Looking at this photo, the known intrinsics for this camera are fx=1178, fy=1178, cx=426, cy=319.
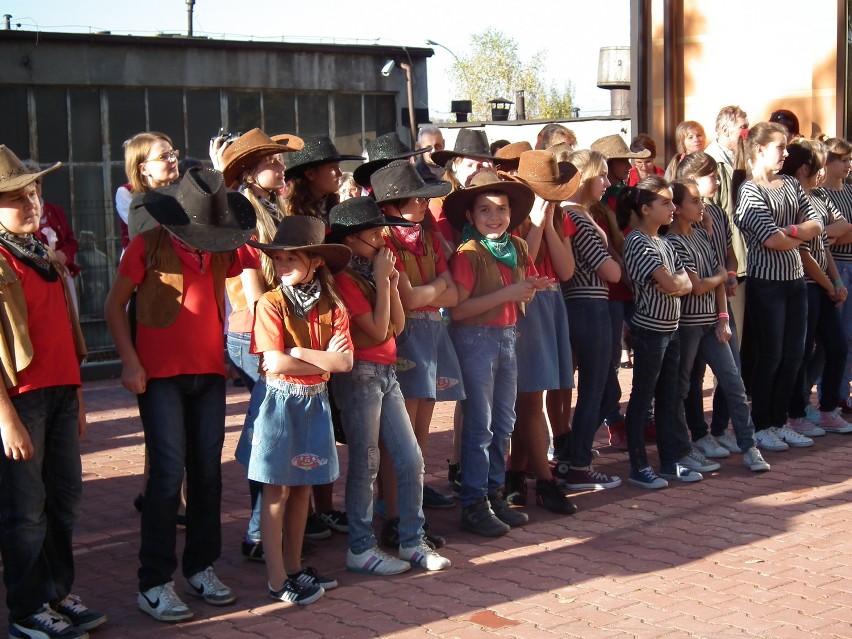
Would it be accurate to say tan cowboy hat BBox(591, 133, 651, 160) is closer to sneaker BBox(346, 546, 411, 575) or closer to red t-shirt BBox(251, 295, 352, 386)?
red t-shirt BBox(251, 295, 352, 386)

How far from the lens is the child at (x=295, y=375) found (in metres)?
5.16

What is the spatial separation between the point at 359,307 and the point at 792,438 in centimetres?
419

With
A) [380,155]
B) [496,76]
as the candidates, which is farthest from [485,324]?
[496,76]

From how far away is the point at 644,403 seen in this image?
7285mm

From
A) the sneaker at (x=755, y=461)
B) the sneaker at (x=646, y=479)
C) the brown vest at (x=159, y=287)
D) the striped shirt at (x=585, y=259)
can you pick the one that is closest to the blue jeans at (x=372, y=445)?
the brown vest at (x=159, y=287)

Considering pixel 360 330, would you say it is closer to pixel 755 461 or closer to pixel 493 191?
pixel 493 191

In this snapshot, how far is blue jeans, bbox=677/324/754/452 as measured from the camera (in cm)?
746

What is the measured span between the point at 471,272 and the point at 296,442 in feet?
5.02

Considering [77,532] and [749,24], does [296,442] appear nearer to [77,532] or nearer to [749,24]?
[77,532]

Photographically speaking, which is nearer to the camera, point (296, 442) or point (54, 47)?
point (296, 442)

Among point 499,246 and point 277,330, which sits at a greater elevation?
point 499,246

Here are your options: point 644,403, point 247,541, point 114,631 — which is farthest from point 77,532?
point 644,403

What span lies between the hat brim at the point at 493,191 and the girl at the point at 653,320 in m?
1.00

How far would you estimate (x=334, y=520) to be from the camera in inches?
252
